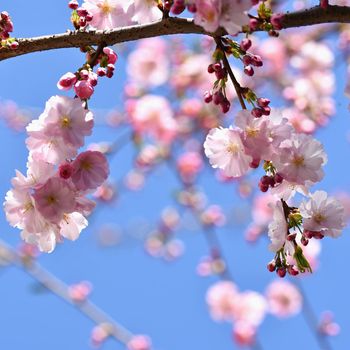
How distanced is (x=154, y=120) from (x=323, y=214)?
5.42 meters

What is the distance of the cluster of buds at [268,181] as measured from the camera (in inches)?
81.0

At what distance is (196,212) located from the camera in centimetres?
694

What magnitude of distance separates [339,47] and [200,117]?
1.69 meters

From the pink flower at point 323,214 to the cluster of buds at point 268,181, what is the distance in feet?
0.43

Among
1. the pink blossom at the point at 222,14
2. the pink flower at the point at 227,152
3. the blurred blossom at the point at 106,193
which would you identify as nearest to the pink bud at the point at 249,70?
the pink flower at the point at 227,152

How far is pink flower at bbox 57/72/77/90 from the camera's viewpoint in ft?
6.64

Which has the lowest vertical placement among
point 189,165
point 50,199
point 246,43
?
point 50,199

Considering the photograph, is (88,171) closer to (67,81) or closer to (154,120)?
(67,81)

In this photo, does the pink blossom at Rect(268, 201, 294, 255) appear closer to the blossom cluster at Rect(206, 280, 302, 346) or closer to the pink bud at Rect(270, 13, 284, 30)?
the pink bud at Rect(270, 13, 284, 30)

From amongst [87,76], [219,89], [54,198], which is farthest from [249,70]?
[54,198]

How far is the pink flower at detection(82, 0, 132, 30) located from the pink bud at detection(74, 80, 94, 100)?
1.08 ft

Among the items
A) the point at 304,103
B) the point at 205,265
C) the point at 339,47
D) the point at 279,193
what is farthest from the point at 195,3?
the point at 205,265

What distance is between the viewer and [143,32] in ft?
6.51

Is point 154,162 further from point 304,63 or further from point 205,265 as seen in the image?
point 304,63
